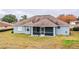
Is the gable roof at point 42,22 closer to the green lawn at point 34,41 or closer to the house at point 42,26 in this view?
the house at point 42,26

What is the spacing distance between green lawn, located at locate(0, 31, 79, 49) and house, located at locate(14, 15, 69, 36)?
6 centimetres

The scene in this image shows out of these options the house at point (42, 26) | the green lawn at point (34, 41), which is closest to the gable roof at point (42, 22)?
the house at point (42, 26)

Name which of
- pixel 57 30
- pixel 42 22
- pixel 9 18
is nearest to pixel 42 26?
pixel 42 22

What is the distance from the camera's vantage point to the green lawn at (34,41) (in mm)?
2840

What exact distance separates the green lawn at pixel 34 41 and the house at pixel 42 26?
0.21ft

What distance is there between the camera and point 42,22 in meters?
2.84

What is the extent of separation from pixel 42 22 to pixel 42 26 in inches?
2.1

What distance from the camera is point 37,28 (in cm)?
283

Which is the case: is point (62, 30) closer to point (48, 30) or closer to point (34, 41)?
A: point (48, 30)

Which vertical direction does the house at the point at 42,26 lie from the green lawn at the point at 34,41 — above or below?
above

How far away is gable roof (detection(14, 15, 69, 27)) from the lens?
9.28 feet
